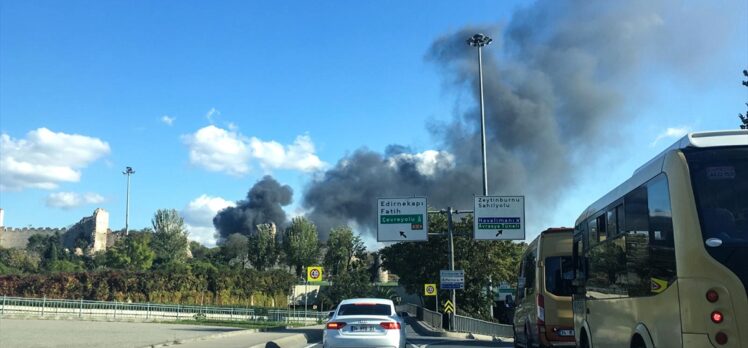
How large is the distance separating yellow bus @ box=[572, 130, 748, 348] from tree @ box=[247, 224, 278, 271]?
109782 millimetres

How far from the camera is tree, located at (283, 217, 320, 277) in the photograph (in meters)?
111

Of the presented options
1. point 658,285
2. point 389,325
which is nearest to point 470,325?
point 389,325

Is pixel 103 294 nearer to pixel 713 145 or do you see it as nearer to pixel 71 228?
pixel 713 145

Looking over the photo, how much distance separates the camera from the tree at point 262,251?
114 m

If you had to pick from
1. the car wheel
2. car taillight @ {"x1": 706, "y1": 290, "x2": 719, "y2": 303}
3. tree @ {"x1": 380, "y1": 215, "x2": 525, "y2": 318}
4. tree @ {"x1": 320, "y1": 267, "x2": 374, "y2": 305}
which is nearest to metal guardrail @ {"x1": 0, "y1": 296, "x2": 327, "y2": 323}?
tree @ {"x1": 380, "y1": 215, "x2": 525, "y2": 318}

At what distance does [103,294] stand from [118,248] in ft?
115

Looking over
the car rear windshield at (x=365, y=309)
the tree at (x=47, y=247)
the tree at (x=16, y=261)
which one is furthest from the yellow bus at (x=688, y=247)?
the tree at (x=47, y=247)

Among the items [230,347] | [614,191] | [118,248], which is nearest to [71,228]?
[118,248]

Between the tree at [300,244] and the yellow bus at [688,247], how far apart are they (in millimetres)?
105034

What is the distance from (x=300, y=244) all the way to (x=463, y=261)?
6375 cm

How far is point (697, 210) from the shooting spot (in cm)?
609

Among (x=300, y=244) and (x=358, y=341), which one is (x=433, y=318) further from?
(x=300, y=244)

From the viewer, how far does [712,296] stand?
5.80 m

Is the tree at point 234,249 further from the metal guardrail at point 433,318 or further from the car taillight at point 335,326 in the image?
the car taillight at point 335,326
